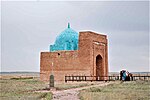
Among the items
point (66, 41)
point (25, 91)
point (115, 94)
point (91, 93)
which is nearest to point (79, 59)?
point (66, 41)

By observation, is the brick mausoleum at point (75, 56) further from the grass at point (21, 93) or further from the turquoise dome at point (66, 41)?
the grass at point (21, 93)

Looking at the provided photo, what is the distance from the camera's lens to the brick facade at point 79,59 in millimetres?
33406

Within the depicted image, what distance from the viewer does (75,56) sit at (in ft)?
111

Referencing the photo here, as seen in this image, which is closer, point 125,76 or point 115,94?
point 115,94

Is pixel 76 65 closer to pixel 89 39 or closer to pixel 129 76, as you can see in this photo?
pixel 89 39

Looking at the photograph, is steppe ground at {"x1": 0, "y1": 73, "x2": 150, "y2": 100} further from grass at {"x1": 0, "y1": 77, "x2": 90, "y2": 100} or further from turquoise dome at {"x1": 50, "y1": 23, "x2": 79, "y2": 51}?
turquoise dome at {"x1": 50, "y1": 23, "x2": 79, "y2": 51}

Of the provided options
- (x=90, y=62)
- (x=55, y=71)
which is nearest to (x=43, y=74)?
(x=55, y=71)

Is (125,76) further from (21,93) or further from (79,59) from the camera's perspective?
(21,93)

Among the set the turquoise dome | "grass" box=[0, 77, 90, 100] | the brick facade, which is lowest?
"grass" box=[0, 77, 90, 100]

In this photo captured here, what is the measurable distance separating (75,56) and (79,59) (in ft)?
2.08

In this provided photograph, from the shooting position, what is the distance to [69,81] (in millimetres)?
33594

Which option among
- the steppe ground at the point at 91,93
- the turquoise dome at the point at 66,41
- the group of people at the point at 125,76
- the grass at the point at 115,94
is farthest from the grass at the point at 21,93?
the group of people at the point at 125,76

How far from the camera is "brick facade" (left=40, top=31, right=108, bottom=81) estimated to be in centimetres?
3341

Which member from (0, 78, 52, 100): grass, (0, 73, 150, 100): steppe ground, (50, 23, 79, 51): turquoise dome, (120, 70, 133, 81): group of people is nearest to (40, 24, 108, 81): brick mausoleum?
(50, 23, 79, 51): turquoise dome
